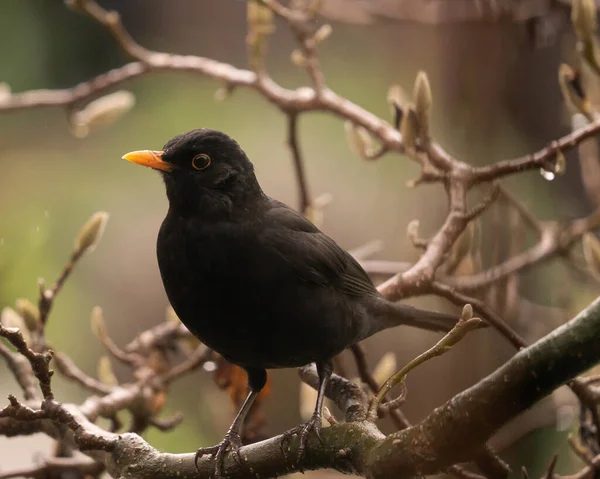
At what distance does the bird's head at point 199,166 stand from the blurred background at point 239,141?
46 centimetres

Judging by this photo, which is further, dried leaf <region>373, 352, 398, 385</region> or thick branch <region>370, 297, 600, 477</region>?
dried leaf <region>373, 352, 398, 385</region>

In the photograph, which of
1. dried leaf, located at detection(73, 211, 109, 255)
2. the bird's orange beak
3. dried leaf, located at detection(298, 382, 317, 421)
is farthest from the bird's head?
Answer: dried leaf, located at detection(298, 382, 317, 421)

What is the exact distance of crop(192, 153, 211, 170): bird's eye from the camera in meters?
1.38

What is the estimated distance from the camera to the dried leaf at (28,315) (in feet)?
5.47

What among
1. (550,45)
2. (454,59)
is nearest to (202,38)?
(454,59)

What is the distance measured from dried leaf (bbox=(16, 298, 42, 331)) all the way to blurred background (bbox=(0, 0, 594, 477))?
0.19 m

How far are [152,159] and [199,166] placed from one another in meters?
0.09

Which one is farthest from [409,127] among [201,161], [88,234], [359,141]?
[88,234]

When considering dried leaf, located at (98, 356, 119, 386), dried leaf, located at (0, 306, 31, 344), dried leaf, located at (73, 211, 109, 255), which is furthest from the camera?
dried leaf, located at (98, 356, 119, 386)

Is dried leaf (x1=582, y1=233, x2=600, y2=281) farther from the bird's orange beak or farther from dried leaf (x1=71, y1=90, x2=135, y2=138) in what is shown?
dried leaf (x1=71, y1=90, x2=135, y2=138)

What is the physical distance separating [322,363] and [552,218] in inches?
38.9

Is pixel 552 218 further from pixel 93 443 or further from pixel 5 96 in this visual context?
pixel 5 96

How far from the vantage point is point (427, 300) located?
1.71 m

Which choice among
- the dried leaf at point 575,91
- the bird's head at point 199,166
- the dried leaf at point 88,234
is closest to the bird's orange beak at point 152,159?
the bird's head at point 199,166
